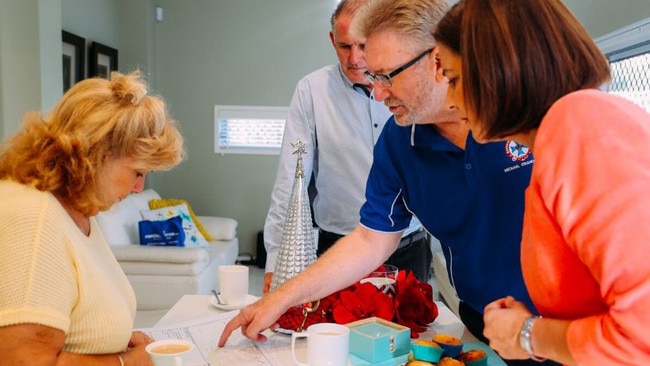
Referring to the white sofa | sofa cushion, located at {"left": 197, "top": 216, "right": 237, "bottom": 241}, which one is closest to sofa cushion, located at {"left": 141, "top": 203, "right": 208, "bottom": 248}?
sofa cushion, located at {"left": 197, "top": 216, "right": 237, "bottom": 241}

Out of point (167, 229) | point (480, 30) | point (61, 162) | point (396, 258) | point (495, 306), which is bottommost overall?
point (167, 229)

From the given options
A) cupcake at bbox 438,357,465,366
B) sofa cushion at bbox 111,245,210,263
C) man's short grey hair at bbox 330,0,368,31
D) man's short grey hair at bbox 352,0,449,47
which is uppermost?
man's short grey hair at bbox 330,0,368,31

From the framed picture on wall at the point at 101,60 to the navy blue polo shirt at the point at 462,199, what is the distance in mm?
3781

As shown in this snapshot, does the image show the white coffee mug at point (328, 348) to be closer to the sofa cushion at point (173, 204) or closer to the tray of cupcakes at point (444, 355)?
the tray of cupcakes at point (444, 355)

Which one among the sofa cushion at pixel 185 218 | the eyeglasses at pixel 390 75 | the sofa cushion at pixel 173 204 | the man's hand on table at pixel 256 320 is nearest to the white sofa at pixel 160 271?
the sofa cushion at pixel 185 218

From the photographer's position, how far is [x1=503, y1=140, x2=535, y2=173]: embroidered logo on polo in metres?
1.29

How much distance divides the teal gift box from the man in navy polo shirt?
21 centimetres

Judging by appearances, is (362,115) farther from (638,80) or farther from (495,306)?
(638,80)

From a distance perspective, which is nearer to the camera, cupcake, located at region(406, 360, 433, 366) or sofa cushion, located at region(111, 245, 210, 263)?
cupcake, located at region(406, 360, 433, 366)

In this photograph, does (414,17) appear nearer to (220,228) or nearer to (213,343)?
(213,343)

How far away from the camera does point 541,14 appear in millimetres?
726

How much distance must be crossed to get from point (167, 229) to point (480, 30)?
3870mm

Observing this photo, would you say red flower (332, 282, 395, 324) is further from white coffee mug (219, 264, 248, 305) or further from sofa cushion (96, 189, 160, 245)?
sofa cushion (96, 189, 160, 245)

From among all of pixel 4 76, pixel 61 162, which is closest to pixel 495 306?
pixel 61 162
